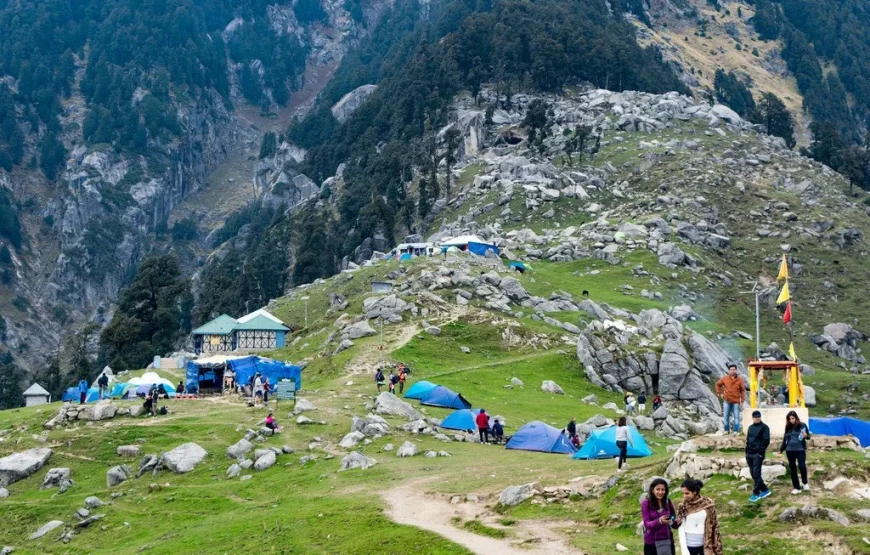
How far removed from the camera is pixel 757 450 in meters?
21.0

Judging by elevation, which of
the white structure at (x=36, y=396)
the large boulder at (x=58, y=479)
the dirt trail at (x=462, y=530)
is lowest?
the white structure at (x=36, y=396)

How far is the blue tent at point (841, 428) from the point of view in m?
46.8

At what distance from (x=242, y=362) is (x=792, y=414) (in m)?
44.0

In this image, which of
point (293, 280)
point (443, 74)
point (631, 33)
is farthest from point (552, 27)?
point (293, 280)

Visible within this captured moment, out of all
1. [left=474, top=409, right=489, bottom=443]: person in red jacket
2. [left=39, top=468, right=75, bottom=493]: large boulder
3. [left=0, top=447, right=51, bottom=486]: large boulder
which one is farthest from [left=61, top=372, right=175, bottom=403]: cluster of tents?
[left=474, top=409, right=489, bottom=443]: person in red jacket

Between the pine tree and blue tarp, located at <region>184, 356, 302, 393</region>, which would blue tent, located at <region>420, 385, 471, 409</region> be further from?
the pine tree

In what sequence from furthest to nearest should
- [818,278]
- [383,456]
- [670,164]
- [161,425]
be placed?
[670,164]
[818,278]
[161,425]
[383,456]

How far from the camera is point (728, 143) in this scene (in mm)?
133000

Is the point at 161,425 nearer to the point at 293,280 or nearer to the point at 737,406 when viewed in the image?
the point at 737,406

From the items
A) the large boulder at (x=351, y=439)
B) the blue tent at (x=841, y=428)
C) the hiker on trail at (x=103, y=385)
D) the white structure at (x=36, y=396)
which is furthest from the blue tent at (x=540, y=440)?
the white structure at (x=36, y=396)

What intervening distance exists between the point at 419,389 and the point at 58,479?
A: 21.1m

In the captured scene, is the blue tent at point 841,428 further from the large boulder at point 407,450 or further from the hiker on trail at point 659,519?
the hiker on trail at point 659,519

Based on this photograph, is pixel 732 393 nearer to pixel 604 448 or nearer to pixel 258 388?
pixel 604 448

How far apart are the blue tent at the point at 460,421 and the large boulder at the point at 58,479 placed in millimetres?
17795
